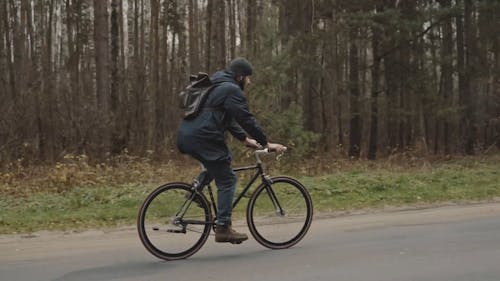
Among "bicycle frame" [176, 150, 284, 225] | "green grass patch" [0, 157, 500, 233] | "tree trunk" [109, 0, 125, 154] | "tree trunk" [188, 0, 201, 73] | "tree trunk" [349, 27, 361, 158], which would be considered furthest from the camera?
"tree trunk" [188, 0, 201, 73]

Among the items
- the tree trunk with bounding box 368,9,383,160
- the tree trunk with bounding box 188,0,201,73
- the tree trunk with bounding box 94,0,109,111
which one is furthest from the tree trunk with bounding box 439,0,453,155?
the tree trunk with bounding box 188,0,201,73

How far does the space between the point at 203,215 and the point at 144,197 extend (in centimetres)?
520

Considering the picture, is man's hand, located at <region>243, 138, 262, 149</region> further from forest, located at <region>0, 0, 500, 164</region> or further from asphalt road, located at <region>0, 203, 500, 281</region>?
forest, located at <region>0, 0, 500, 164</region>

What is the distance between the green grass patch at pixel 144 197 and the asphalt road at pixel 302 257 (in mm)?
1392

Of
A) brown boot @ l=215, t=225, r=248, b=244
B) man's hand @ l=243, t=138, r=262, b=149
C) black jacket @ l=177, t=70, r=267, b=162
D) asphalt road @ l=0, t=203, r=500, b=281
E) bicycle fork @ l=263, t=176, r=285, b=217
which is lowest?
asphalt road @ l=0, t=203, r=500, b=281

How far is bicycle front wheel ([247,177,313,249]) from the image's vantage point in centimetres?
705

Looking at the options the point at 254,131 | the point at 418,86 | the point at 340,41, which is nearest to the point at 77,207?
the point at 254,131

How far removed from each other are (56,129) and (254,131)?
1783 centimetres

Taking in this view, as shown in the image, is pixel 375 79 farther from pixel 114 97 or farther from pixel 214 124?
pixel 214 124

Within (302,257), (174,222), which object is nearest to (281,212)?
(302,257)

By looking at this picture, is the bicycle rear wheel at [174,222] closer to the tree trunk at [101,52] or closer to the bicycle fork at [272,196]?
the bicycle fork at [272,196]

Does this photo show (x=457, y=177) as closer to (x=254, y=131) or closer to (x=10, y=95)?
(x=254, y=131)

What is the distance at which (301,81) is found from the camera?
24.5 m

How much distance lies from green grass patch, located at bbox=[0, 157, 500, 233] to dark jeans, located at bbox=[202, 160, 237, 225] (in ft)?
6.98
